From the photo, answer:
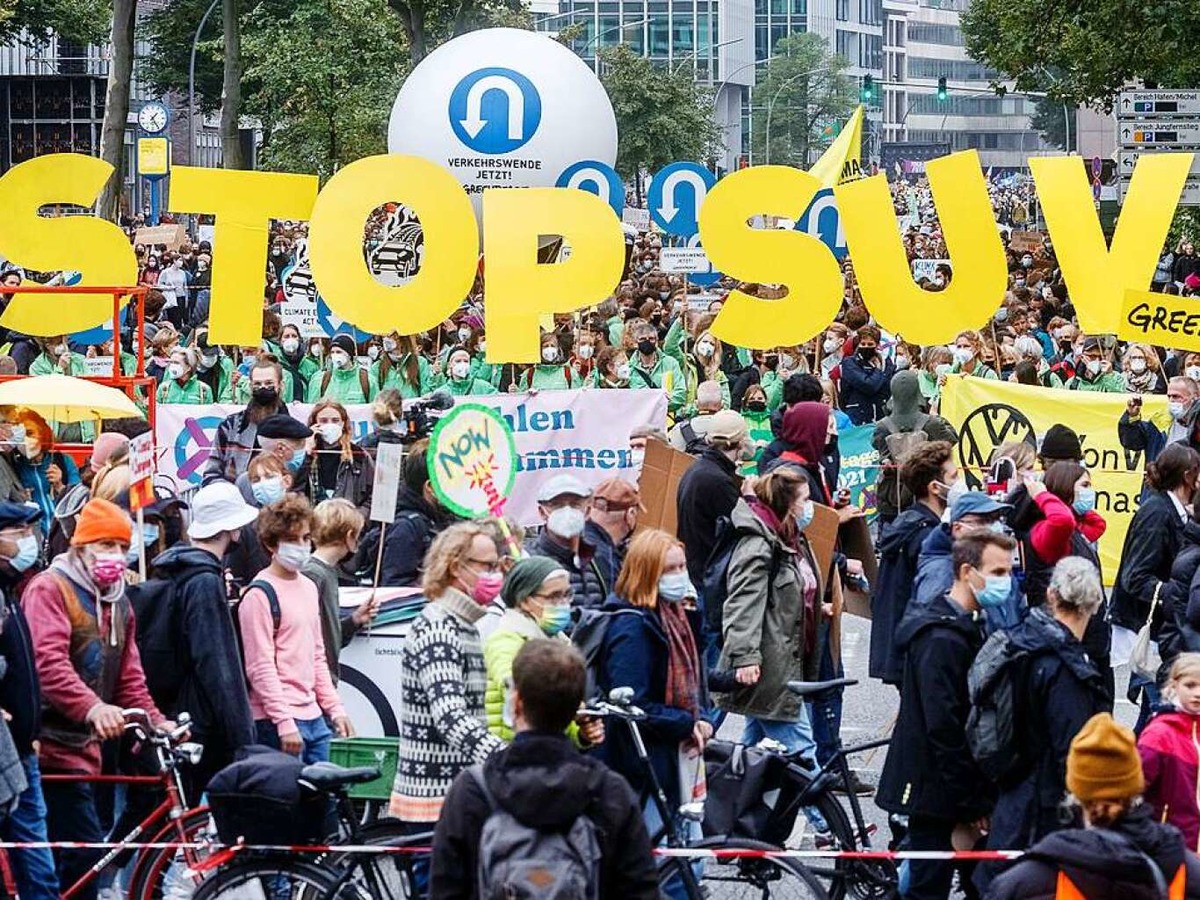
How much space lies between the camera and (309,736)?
26.7 ft

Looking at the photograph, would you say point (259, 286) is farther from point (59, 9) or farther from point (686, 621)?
point (59, 9)

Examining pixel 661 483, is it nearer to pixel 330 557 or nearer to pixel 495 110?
pixel 330 557

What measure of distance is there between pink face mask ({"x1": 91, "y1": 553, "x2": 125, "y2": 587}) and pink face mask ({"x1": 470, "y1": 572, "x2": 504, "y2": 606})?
1.22 meters

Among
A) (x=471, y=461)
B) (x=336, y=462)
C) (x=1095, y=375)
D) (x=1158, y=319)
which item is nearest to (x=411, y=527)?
(x=471, y=461)

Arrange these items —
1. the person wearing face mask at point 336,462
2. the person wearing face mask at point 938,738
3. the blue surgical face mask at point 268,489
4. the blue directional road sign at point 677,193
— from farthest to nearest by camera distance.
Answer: the blue directional road sign at point 677,193 → the person wearing face mask at point 336,462 → the blue surgical face mask at point 268,489 → the person wearing face mask at point 938,738

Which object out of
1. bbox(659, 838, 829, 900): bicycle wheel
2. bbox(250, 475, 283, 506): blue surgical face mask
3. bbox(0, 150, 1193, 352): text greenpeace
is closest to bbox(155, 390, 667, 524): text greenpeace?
bbox(0, 150, 1193, 352): text greenpeace

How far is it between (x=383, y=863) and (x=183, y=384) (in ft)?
32.1

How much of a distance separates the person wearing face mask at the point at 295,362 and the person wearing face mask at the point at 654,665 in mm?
10709

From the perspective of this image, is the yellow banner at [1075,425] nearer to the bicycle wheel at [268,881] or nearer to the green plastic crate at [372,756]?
the green plastic crate at [372,756]

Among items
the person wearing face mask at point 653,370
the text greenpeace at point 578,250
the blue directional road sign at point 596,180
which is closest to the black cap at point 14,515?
the text greenpeace at point 578,250

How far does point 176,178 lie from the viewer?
14.1 meters

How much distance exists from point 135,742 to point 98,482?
4.98 feet

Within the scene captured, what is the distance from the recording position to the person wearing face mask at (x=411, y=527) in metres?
10.1

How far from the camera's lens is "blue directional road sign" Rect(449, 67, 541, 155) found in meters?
25.6
